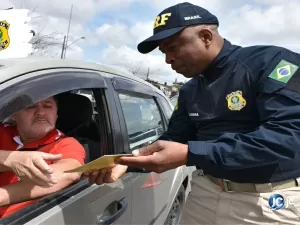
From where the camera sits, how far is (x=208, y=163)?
144cm

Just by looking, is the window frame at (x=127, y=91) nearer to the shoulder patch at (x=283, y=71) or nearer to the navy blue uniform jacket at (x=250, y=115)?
the navy blue uniform jacket at (x=250, y=115)

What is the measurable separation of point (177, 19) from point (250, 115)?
553mm

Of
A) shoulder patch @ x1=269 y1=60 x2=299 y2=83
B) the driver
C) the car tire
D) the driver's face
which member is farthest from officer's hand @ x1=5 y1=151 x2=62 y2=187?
the car tire

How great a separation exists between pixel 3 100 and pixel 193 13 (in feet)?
3.05

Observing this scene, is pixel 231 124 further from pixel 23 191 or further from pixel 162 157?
pixel 23 191

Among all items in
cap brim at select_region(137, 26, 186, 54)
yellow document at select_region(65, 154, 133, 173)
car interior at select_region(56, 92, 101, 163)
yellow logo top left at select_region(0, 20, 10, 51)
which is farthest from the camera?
car interior at select_region(56, 92, 101, 163)

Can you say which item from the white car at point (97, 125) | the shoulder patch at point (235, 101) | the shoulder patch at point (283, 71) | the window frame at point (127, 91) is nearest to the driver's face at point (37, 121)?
the white car at point (97, 125)

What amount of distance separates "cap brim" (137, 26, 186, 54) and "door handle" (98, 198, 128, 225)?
0.86 metres

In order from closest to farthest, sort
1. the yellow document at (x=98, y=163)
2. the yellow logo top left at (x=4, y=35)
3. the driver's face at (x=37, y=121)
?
the yellow document at (x=98, y=163), the driver's face at (x=37, y=121), the yellow logo top left at (x=4, y=35)

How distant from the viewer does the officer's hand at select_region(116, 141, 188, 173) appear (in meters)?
1.47

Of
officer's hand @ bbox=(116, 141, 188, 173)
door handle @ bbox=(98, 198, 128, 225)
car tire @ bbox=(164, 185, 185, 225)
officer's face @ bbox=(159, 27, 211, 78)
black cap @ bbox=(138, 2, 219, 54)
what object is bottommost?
car tire @ bbox=(164, 185, 185, 225)

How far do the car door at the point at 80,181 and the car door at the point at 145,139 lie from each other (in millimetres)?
136

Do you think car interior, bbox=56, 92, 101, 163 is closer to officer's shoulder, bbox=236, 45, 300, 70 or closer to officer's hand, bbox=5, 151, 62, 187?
officer's hand, bbox=5, 151, 62, 187

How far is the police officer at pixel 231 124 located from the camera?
4.66 ft
